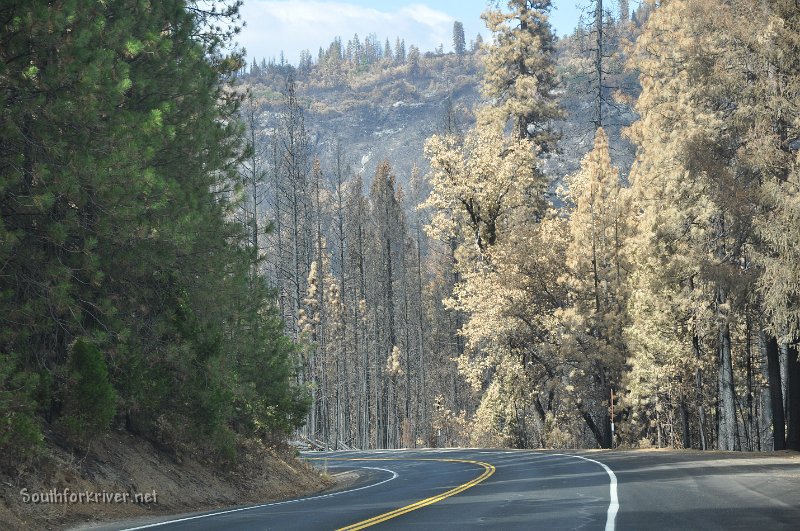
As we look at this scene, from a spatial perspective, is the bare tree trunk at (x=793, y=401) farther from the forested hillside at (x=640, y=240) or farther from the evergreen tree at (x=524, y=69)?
the evergreen tree at (x=524, y=69)

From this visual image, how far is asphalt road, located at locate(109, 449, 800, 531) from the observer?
11.5 metres

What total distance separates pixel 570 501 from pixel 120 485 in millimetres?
8170

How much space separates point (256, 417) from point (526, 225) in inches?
803

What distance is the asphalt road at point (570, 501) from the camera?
1150 cm

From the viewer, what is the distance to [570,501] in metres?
14.2

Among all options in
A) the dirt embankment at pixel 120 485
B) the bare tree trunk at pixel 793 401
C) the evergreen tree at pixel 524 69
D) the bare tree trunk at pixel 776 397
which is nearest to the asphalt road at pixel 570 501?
the dirt embankment at pixel 120 485

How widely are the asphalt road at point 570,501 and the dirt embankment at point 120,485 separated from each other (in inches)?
61.9

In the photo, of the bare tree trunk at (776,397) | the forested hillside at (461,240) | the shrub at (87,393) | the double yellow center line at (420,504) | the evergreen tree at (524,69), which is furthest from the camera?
the evergreen tree at (524,69)

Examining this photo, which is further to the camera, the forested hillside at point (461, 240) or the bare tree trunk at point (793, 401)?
the bare tree trunk at point (793, 401)

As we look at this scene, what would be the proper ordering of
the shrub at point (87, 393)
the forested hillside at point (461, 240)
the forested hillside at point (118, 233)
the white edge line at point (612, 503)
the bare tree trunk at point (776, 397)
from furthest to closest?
the bare tree trunk at point (776, 397), the shrub at point (87, 393), the forested hillside at point (461, 240), the forested hillside at point (118, 233), the white edge line at point (612, 503)

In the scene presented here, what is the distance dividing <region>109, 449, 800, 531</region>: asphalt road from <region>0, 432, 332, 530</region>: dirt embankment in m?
1.57

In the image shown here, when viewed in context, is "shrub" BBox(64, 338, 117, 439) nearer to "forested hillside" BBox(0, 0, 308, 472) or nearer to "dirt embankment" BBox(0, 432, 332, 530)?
"forested hillside" BBox(0, 0, 308, 472)

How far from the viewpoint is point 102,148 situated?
555 inches

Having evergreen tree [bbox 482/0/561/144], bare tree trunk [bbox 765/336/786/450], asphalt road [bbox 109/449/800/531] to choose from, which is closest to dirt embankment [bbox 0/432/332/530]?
asphalt road [bbox 109/449/800/531]
